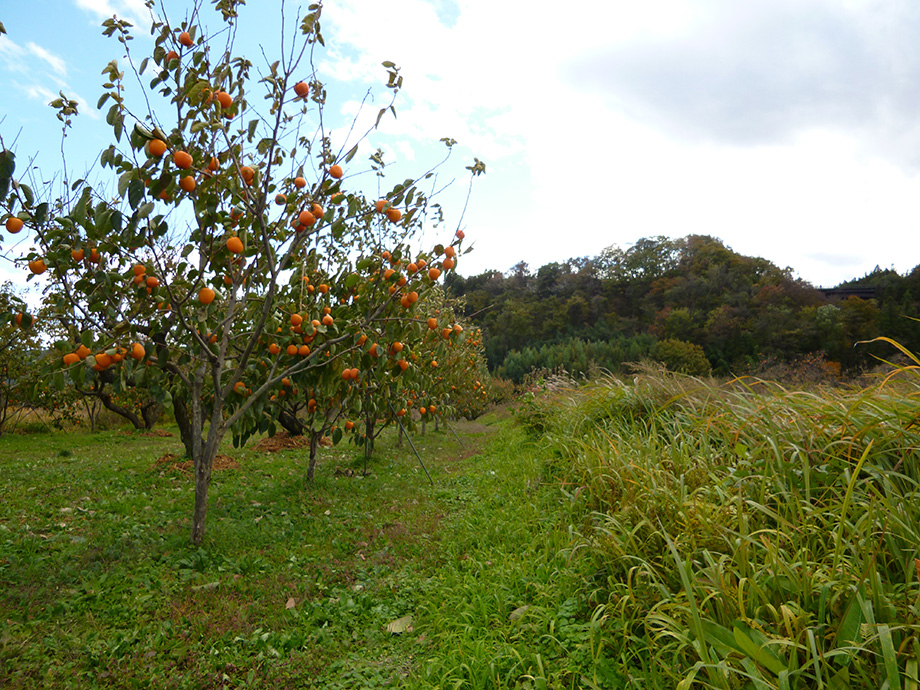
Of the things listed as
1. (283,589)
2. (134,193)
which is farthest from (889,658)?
(134,193)

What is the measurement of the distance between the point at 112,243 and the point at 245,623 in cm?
212

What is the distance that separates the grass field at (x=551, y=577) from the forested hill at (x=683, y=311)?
14.1 meters

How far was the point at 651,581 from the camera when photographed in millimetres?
2154

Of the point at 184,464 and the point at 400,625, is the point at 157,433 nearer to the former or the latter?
the point at 184,464

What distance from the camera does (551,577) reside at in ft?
8.63

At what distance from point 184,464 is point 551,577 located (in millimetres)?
4973

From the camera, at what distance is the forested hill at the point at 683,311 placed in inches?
944

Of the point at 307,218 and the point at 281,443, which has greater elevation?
the point at 307,218

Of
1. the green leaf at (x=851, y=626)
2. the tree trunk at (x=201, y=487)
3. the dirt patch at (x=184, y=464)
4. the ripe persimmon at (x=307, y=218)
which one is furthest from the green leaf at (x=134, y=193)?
the dirt patch at (x=184, y=464)

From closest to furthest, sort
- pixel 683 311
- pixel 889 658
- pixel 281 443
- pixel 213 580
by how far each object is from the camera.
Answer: pixel 889 658 < pixel 213 580 < pixel 281 443 < pixel 683 311

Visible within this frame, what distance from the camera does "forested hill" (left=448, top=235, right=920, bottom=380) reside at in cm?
2398

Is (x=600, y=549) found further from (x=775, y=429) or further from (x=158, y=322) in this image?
(x=158, y=322)

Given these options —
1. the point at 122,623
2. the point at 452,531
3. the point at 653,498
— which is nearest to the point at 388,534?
the point at 452,531

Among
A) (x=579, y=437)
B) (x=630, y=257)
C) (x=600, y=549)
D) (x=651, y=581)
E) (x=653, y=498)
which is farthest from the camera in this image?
(x=630, y=257)
